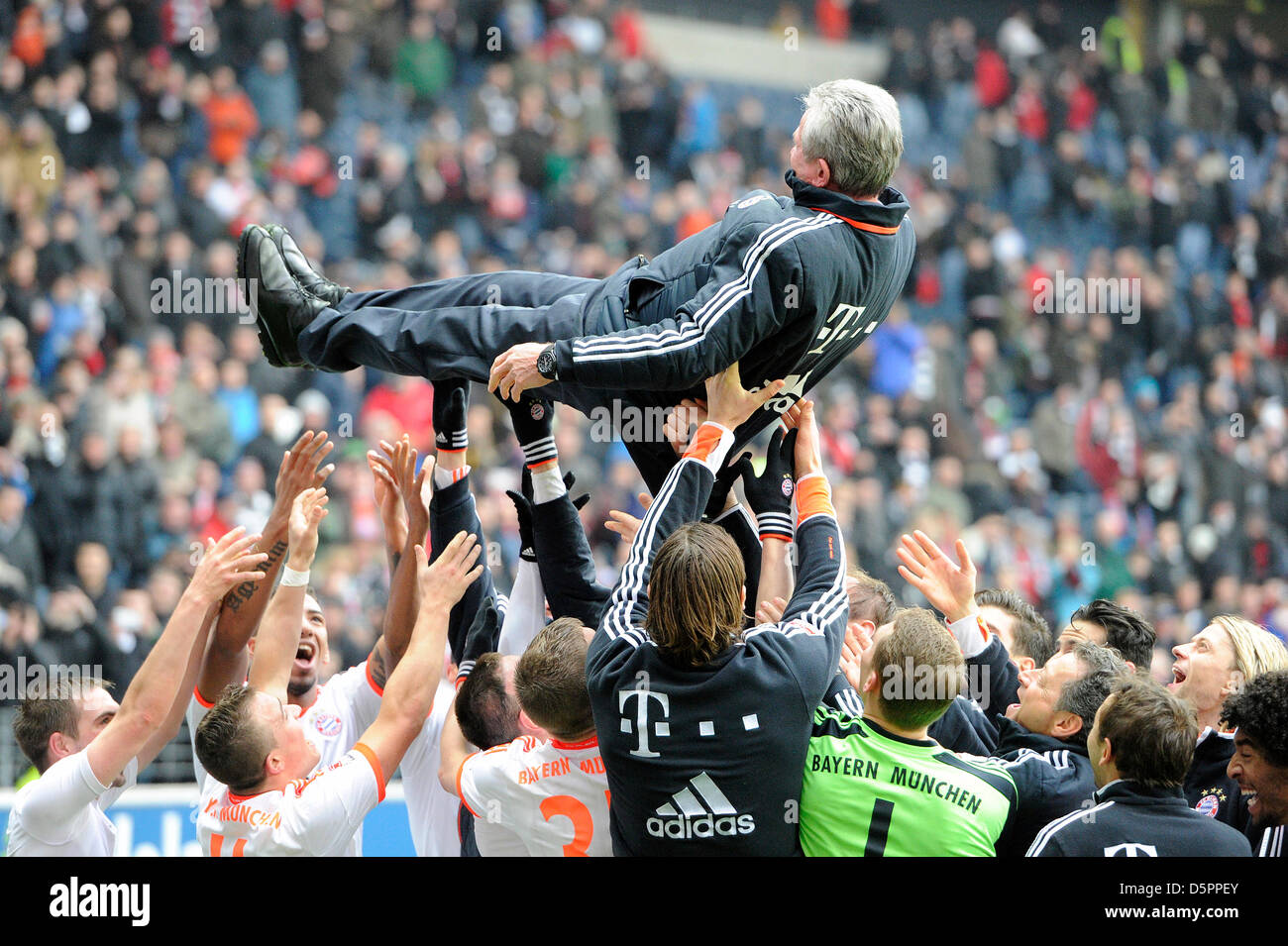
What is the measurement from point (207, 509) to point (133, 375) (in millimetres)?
1084

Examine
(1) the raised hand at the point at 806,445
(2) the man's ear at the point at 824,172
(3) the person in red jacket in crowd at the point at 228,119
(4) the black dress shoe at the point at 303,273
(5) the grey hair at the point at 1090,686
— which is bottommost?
(5) the grey hair at the point at 1090,686

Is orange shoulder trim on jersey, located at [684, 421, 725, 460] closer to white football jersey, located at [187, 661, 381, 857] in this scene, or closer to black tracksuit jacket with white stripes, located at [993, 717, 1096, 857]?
black tracksuit jacket with white stripes, located at [993, 717, 1096, 857]

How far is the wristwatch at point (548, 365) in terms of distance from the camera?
3961mm

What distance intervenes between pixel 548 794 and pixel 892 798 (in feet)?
2.80

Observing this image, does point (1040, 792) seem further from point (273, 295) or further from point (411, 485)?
point (273, 295)

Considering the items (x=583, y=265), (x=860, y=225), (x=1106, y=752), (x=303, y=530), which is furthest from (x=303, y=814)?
(x=583, y=265)

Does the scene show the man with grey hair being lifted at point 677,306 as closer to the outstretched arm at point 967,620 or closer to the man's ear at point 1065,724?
the outstretched arm at point 967,620

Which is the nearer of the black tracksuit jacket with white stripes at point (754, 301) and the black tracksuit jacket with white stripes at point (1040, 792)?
the black tracksuit jacket with white stripes at point (1040, 792)

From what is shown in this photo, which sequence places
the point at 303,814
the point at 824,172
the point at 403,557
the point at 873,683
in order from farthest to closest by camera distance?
1. the point at 403,557
2. the point at 824,172
3. the point at 303,814
4. the point at 873,683

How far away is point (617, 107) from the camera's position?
46.0ft

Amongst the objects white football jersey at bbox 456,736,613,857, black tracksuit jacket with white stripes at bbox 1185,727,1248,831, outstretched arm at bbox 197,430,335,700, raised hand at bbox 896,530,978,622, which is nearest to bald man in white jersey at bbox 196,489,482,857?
white football jersey at bbox 456,736,613,857

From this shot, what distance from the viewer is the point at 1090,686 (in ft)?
Result: 12.4

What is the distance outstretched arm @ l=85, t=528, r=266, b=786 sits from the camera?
371 centimetres

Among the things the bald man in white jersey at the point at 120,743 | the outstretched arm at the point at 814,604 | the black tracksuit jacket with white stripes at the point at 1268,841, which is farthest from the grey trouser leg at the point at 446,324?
the black tracksuit jacket with white stripes at the point at 1268,841
